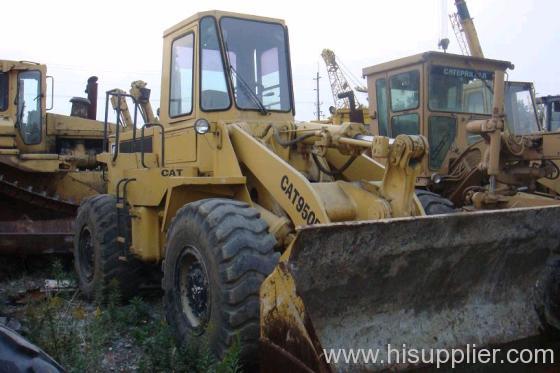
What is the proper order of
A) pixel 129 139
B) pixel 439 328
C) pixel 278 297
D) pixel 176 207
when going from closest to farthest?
1. pixel 278 297
2. pixel 439 328
3. pixel 176 207
4. pixel 129 139

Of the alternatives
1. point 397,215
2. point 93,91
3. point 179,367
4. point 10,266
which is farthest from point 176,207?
point 93,91

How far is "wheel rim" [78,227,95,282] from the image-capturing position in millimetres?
7105

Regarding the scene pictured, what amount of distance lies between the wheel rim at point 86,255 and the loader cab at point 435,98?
4.59 m

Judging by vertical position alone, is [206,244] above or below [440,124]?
below

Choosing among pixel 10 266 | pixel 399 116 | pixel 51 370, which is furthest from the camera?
pixel 399 116

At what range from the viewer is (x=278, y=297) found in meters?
3.63

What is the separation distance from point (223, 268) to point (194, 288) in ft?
2.15

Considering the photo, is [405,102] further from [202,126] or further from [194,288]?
[194,288]

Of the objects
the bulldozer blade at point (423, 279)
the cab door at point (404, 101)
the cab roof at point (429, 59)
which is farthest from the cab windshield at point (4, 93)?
the bulldozer blade at point (423, 279)

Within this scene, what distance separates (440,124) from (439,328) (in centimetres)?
544

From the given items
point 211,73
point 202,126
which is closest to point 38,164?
point 211,73

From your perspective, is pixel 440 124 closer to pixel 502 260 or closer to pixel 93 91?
pixel 502 260

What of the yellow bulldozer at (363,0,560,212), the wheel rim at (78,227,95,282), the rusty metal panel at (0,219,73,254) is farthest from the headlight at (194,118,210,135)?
the rusty metal panel at (0,219,73,254)

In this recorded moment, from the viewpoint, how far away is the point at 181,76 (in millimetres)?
6082
